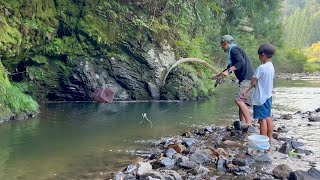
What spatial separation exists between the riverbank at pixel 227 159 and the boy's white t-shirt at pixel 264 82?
81 centimetres

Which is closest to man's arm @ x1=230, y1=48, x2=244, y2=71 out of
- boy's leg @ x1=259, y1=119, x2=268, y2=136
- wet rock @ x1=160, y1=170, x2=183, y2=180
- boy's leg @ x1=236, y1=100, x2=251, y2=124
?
boy's leg @ x1=236, y1=100, x2=251, y2=124

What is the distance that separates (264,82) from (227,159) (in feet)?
4.93

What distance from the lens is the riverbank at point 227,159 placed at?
5.39 meters

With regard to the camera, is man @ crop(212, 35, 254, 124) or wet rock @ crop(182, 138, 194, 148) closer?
wet rock @ crop(182, 138, 194, 148)

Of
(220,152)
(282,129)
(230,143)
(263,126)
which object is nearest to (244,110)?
(230,143)

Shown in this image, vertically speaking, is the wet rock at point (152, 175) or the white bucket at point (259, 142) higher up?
the white bucket at point (259, 142)

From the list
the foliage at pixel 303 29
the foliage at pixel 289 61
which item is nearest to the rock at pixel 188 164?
the foliage at pixel 289 61

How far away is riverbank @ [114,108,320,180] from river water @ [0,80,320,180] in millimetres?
588

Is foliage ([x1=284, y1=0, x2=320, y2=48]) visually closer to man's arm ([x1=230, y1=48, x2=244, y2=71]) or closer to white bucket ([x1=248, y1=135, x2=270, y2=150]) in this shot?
man's arm ([x1=230, y1=48, x2=244, y2=71])

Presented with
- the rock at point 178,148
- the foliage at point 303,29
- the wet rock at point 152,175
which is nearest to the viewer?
the wet rock at point 152,175

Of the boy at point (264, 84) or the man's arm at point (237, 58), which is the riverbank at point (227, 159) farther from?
the man's arm at point (237, 58)

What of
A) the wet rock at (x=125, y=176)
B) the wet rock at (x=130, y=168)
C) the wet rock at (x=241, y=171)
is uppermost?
the wet rock at (x=241, y=171)

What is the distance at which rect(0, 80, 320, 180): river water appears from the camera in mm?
6292

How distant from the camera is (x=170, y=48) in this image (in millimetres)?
17906
